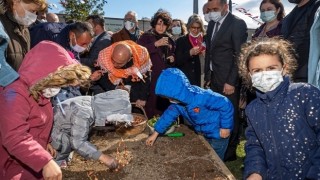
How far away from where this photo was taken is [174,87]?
328 centimetres

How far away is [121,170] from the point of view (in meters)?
3.11

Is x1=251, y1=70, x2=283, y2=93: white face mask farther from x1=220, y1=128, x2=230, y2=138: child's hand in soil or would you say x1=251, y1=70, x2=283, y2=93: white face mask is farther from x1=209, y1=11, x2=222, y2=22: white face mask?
x1=209, y1=11, x2=222, y2=22: white face mask

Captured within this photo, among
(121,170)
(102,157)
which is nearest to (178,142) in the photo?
(121,170)

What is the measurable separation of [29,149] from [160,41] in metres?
3.52

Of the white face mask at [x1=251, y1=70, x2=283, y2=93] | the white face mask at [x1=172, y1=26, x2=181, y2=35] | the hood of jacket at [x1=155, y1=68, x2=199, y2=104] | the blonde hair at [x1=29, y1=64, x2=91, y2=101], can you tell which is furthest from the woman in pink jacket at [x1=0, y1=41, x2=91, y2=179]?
the white face mask at [x1=172, y1=26, x2=181, y2=35]

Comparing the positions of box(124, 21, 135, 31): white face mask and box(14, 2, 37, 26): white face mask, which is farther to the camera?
box(124, 21, 135, 31): white face mask

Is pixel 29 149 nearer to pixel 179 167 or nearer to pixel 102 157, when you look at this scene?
pixel 102 157

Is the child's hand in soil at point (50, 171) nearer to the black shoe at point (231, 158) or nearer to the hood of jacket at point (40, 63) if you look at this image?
the hood of jacket at point (40, 63)

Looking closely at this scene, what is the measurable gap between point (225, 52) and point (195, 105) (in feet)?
4.59

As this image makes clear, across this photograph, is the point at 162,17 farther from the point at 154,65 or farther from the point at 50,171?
the point at 50,171

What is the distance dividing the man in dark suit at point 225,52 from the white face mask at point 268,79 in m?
2.06

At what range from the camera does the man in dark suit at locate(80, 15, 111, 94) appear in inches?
191

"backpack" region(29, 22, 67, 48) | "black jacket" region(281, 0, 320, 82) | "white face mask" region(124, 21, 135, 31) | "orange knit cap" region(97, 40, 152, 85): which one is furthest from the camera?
"white face mask" region(124, 21, 135, 31)

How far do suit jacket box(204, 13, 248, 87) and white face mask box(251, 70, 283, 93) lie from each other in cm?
206
